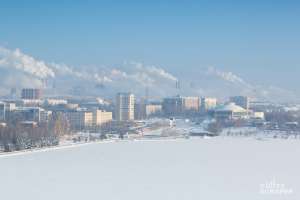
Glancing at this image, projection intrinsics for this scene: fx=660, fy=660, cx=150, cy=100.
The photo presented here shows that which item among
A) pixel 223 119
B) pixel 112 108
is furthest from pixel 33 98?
pixel 223 119

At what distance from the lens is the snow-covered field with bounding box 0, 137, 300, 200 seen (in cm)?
786

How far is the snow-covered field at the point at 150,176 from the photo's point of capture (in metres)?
7.86

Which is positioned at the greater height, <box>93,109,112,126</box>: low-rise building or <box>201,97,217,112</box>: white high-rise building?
<box>201,97,217,112</box>: white high-rise building

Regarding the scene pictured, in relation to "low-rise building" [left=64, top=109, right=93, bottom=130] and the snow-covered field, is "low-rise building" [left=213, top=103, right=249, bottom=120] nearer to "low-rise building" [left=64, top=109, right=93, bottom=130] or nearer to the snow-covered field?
"low-rise building" [left=64, top=109, right=93, bottom=130]

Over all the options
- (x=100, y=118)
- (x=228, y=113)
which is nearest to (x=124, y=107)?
(x=100, y=118)

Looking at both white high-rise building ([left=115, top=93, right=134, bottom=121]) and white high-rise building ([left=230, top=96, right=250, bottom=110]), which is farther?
white high-rise building ([left=230, top=96, right=250, bottom=110])

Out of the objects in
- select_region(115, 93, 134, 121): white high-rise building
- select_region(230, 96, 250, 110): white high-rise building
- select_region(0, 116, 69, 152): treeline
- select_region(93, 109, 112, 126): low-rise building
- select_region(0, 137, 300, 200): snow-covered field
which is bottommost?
select_region(0, 137, 300, 200): snow-covered field

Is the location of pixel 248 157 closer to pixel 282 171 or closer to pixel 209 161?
pixel 209 161

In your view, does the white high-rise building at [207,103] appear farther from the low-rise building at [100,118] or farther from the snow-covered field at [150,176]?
the snow-covered field at [150,176]

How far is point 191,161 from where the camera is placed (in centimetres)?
1217

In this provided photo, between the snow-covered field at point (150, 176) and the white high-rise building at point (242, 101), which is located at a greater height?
the white high-rise building at point (242, 101)

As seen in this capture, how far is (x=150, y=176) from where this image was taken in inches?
379

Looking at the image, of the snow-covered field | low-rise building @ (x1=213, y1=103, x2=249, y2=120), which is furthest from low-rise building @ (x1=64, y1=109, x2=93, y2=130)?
the snow-covered field

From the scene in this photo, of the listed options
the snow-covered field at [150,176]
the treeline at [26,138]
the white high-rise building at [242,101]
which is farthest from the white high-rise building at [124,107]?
the snow-covered field at [150,176]
